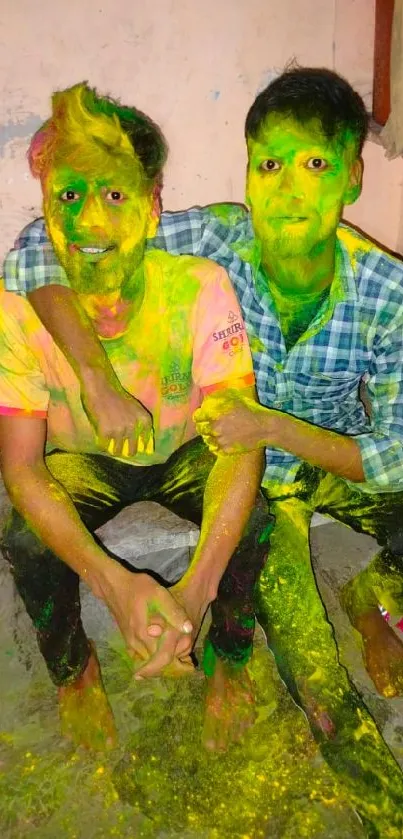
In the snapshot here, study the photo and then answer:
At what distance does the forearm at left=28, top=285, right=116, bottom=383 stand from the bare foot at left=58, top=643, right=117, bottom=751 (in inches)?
24.4

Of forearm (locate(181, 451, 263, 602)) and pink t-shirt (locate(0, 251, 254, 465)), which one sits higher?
pink t-shirt (locate(0, 251, 254, 465))

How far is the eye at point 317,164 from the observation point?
1284 millimetres

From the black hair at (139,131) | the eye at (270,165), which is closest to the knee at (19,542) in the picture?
the black hair at (139,131)

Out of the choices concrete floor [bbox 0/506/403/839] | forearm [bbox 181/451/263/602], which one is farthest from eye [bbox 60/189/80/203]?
concrete floor [bbox 0/506/403/839]

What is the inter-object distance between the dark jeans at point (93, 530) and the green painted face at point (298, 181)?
460mm

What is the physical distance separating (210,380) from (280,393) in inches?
8.8

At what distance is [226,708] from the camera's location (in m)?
1.45

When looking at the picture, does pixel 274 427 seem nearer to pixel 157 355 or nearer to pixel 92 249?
pixel 157 355

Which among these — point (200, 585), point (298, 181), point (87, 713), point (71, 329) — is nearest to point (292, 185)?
point (298, 181)

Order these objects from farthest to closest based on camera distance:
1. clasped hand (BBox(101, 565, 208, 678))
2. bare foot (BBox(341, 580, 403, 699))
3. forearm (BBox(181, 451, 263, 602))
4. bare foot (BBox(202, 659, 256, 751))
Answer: bare foot (BBox(341, 580, 403, 699)), bare foot (BBox(202, 659, 256, 751)), forearm (BBox(181, 451, 263, 602)), clasped hand (BBox(101, 565, 208, 678))

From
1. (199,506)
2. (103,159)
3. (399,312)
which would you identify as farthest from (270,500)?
(103,159)

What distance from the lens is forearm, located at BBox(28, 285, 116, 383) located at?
1303 mm

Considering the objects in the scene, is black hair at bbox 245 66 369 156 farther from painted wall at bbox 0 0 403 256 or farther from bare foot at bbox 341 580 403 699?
bare foot at bbox 341 580 403 699

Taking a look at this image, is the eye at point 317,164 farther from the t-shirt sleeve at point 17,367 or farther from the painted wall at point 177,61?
the t-shirt sleeve at point 17,367
